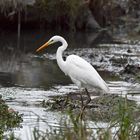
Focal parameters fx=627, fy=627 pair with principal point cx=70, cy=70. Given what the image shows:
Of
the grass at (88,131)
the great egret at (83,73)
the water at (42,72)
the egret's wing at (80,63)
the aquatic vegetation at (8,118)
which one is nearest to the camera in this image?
the grass at (88,131)

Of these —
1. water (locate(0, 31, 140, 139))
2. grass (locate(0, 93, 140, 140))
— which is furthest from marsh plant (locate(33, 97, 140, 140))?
water (locate(0, 31, 140, 139))

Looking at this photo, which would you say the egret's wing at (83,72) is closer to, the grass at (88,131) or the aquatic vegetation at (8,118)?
the aquatic vegetation at (8,118)

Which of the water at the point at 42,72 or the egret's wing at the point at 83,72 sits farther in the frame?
the egret's wing at the point at 83,72

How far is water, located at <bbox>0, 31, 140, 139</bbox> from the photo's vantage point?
13.4m

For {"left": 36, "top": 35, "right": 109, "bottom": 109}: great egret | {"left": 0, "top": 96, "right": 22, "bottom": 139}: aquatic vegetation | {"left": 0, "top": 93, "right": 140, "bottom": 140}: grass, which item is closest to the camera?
{"left": 0, "top": 93, "right": 140, "bottom": 140}: grass

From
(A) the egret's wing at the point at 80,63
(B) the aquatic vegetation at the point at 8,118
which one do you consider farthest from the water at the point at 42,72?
(A) the egret's wing at the point at 80,63

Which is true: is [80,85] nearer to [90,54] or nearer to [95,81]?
[95,81]

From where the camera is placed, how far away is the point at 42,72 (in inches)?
818

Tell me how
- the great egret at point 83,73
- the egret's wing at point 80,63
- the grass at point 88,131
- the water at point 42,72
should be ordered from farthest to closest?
the egret's wing at point 80,63 → the great egret at point 83,73 → the water at point 42,72 → the grass at point 88,131

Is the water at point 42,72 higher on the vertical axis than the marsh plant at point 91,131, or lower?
lower

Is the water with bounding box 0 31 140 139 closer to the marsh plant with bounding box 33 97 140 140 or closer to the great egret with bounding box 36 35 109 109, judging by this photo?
the great egret with bounding box 36 35 109 109

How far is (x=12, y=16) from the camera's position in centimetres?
3600

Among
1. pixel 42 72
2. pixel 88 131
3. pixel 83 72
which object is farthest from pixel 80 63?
pixel 88 131

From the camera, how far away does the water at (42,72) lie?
1339 cm
